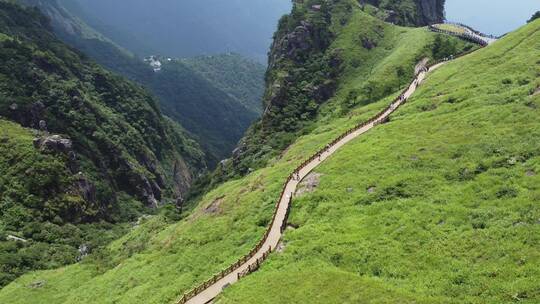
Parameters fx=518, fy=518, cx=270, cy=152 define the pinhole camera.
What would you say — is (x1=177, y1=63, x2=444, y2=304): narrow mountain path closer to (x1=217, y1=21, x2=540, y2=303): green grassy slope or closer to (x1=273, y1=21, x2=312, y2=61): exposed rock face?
(x1=217, y1=21, x2=540, y2=303): green grassy slope

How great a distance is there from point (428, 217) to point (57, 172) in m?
108

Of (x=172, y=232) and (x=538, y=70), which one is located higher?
(x=538, y=70)

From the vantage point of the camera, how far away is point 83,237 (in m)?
123

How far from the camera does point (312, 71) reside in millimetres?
167750

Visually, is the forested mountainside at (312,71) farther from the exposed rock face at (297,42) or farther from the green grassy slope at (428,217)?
the green grassy slope at (428,217)

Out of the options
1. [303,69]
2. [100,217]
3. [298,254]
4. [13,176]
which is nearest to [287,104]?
[303,69]

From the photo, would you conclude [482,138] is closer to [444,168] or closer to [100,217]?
[444,168]

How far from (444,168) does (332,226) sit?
14.6 meters

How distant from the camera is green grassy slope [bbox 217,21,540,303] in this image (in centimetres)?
4019

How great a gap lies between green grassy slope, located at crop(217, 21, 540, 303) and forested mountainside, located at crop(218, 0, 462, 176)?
55.6 m

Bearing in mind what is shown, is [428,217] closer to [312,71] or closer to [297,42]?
[312,71]

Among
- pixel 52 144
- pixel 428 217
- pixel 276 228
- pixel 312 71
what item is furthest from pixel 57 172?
pixel 428 217

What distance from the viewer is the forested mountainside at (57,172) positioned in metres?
116

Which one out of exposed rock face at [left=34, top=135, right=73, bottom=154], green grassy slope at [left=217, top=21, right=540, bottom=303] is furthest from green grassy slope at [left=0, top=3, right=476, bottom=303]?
exposed rock face at [left=34, top=135, right=73, bottom=154]
